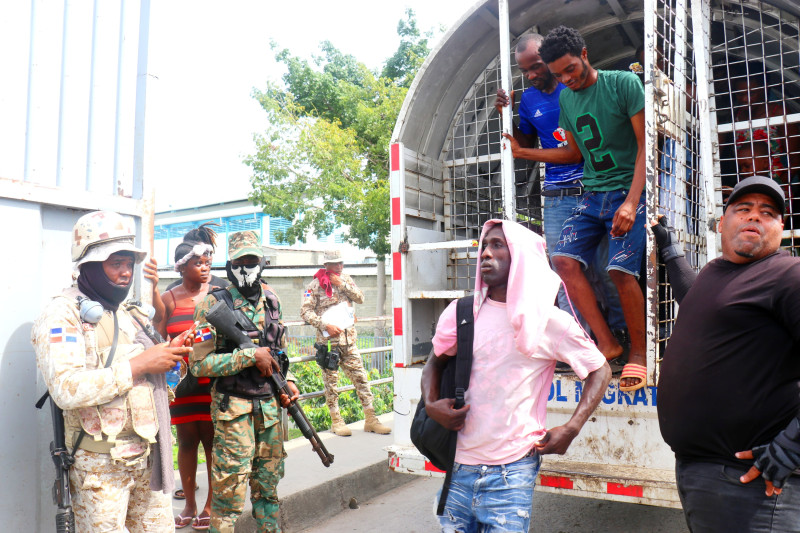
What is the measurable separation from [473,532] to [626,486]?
3.64 feet

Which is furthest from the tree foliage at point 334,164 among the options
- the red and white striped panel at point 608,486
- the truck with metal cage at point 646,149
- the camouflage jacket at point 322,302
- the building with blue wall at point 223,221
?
the building with blue wall at point 223,221

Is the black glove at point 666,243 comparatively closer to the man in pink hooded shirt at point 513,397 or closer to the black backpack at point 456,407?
the man in pink hooded shirt at point 513,397

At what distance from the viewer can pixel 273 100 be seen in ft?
50.2

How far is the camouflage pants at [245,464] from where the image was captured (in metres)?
3.44

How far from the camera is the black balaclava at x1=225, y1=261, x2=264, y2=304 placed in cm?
371

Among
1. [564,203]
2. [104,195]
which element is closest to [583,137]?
[564,203]

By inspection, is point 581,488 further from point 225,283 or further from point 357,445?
point 357,445

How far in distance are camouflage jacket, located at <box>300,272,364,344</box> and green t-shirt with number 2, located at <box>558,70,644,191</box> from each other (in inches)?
135

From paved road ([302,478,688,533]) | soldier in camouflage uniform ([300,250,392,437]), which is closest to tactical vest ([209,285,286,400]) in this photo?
paved road ([302,478,688,533])

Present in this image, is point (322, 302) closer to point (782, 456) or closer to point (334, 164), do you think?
point (782, 456)

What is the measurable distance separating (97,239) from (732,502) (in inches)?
99.0

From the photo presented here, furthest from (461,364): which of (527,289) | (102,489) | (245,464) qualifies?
(245,464)

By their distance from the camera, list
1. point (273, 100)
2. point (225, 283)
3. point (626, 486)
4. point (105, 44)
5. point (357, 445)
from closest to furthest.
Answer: point (626, 486) → point (105, 44) → point (225, 283) → point (357, 445) → point (273, 100)

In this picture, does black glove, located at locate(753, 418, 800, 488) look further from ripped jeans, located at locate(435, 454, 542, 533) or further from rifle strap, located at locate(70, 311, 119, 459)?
rifle strap, located at locate(70, 311, 119, 459)
